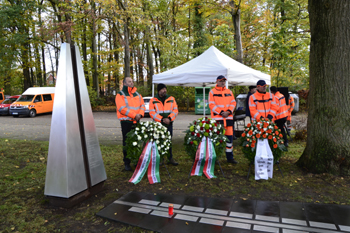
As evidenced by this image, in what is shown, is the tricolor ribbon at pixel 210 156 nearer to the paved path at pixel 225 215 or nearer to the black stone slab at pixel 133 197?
the paved path at pixel 225 215

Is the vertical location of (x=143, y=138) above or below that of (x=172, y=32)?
below

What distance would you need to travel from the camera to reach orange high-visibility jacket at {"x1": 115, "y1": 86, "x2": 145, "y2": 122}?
5359mm

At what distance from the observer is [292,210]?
3.68 m

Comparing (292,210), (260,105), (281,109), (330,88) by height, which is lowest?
(292,210)

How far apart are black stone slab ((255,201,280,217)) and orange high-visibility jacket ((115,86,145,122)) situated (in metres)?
3.09

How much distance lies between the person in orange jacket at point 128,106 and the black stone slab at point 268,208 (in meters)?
2.93

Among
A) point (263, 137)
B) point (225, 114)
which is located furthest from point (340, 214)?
point (225, 114)

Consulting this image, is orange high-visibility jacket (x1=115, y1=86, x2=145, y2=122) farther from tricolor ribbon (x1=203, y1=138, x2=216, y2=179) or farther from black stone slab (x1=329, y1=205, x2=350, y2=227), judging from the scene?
black stone slab (x1=329, y1=205, x2=350, y2=227)

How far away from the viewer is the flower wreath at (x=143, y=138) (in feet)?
16.7

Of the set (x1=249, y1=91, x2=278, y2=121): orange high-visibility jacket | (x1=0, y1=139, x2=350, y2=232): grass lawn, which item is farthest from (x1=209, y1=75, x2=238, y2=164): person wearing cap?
(x1=0, y1=139, x2=350, y2=232): grass lawn

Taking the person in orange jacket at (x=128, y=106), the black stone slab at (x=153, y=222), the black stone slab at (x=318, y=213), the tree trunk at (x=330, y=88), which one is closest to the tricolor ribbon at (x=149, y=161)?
the person in orange jacket at (x=128, y=106)

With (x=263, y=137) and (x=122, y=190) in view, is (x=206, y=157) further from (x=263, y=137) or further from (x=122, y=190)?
(x=122, y=190)

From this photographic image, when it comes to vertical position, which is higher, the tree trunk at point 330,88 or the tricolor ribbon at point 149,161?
the tree trunk at point 330,88

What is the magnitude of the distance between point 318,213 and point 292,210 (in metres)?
0.34
